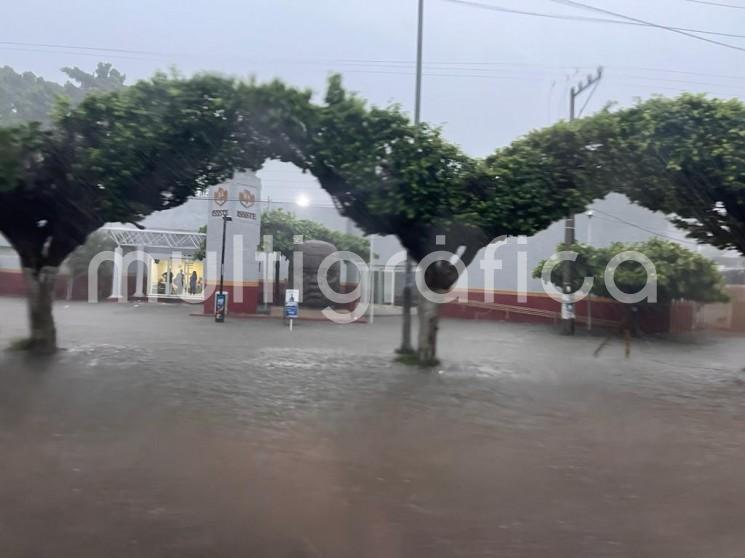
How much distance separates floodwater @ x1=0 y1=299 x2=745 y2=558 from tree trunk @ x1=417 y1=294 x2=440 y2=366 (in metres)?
0.45

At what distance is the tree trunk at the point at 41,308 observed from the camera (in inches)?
460

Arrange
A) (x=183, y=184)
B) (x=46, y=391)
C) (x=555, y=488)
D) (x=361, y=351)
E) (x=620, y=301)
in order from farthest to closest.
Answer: (x=620, y=301), (x=361, y=351), (x=183, y=184), (x=46, y=391), (x=555, y=488)

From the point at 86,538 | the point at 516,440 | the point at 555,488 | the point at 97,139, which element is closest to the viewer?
the point at 86,538

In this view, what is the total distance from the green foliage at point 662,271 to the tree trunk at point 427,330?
10.3 meters

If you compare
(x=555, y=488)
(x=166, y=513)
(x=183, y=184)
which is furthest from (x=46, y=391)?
(x=555, y=488)

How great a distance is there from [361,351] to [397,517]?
32.2ft

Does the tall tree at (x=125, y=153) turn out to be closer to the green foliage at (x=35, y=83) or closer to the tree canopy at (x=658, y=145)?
the tree canopy at (x=658, y=145)

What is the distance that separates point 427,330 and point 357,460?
19.8ft

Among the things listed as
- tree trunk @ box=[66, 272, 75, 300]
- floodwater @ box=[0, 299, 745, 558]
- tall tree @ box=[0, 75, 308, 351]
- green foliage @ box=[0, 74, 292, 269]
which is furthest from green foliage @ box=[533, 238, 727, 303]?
tree trunk @ box=[66, 272, 75, 300]

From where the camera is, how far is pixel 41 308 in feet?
38.7

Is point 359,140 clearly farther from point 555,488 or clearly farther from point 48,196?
point 555,488

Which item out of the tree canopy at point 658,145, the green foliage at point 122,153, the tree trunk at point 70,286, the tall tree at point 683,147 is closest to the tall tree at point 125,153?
the green foliage at point 122,153

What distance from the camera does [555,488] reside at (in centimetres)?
556

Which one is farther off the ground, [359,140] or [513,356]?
[359,140]
